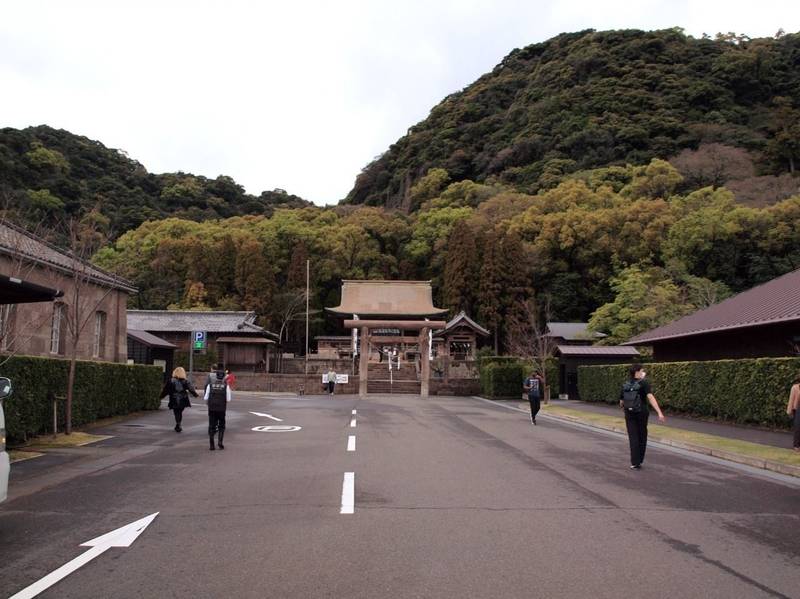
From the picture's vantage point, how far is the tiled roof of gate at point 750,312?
57.7ft

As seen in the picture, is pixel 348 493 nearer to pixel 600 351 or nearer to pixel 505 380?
pixel 600 351

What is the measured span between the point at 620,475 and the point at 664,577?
203 inches

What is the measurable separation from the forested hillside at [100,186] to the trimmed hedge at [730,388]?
4326 cm

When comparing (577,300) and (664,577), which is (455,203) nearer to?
(577,300)

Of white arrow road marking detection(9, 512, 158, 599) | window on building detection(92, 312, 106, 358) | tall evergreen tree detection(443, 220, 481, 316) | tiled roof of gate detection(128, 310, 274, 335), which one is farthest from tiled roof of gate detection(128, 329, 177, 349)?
tall evergreen tree detection(443, 220, 481, 316)

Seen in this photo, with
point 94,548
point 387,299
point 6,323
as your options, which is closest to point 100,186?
point 387,299

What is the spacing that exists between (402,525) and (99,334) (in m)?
23.9

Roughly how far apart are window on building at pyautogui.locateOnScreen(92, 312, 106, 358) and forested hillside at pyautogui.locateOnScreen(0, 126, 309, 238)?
2391 centimetres

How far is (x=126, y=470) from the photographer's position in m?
9.63

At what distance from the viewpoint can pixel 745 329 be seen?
64.3 feet

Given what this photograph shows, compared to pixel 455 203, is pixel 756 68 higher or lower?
higher

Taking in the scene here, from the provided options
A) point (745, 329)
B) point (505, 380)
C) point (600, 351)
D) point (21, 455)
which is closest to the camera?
point (21, 455)

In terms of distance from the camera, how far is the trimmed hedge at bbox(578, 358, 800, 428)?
633 inches

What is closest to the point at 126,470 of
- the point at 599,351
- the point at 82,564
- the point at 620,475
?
the point at 82,564
